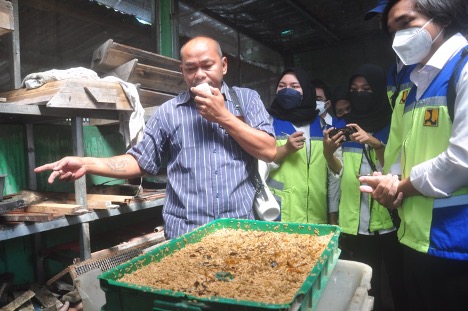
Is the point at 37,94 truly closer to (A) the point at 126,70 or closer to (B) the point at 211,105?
(A) the point at 126,70

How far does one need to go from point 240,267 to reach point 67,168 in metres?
1.01

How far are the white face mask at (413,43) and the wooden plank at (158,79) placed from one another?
2.12 meters

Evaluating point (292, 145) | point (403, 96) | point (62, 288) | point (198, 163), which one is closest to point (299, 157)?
point (292, 145)

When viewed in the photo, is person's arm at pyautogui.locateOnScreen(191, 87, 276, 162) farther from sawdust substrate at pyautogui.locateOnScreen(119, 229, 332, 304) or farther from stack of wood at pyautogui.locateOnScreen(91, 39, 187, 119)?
stack of wood at pyautogui.locateOnScreen(91, 39, 187, 119)

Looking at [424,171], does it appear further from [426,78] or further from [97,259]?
[97,259]

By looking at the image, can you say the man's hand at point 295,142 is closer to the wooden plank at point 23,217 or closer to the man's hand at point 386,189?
the man's hand at point 386,189

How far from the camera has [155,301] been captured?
86 centimetres

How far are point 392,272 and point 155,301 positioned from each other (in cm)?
234

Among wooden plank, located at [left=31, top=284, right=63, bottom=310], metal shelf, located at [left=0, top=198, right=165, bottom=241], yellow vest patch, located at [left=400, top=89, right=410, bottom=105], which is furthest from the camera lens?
wooden plank, located at [left=31, top=284, right=63, bottom=310]

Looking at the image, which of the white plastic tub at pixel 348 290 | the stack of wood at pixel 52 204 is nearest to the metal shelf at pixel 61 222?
the stack of wood at pixel 52 204

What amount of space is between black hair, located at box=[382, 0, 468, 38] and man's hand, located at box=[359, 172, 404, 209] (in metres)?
0.75

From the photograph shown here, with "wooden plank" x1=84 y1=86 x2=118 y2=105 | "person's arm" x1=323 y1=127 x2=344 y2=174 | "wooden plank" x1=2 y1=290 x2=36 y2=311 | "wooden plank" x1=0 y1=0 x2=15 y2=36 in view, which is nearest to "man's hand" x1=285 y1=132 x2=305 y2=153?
"person's arm" x1=323 y1=127 x2=344 y2=174

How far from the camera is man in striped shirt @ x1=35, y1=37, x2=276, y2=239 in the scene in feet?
5.57

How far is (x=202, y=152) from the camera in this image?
1.79m
